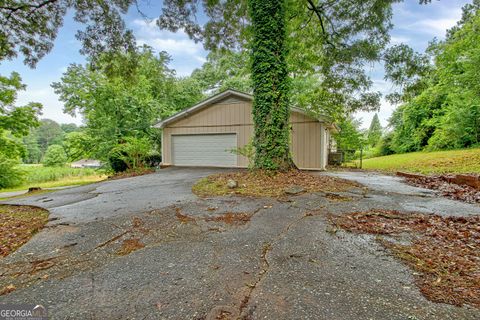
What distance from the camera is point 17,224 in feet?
12.9

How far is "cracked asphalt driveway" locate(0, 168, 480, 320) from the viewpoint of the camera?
164 centimetres

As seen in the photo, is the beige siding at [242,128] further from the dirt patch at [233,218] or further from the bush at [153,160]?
the dirt patch at [233,218]

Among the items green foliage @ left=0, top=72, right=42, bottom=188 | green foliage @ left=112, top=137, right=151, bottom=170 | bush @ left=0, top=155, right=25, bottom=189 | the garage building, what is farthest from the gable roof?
bush @ left=0, top=155, right=25, bottom=189

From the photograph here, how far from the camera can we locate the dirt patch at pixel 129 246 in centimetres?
266

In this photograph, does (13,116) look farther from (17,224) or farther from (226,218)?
(226,218)

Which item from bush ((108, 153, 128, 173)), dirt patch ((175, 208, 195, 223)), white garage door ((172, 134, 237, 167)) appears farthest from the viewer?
bush ((108, 153, 128, 173))

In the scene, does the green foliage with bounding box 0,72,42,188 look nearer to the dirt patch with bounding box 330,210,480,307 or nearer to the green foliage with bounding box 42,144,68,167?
the dirt patch with bounding box 330,210,480,307

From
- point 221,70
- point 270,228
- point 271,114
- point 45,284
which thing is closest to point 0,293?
point 45,284

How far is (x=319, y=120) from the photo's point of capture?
9914 mm

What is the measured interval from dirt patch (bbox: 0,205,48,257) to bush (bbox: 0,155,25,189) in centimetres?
1421

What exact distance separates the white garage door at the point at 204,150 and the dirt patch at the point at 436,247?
27.3ft

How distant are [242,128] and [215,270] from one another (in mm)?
9497

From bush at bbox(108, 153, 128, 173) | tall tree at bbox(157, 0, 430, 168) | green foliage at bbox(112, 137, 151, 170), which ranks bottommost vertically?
bush at bbox(108, 153, 128, 173)

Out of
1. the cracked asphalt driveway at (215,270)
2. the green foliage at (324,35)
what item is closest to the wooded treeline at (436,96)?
the green foliage at (324,35)
